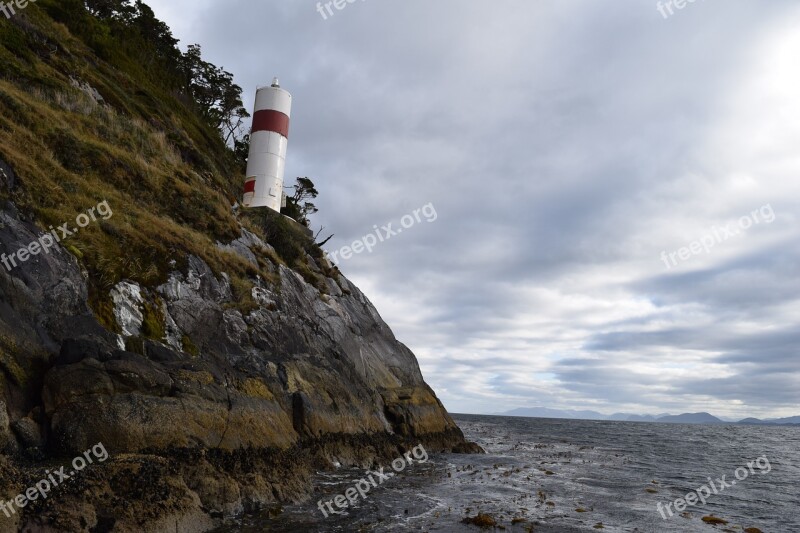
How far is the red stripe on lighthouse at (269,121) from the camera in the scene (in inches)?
1560

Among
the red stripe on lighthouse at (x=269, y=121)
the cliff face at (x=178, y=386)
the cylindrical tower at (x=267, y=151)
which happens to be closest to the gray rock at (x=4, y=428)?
the cliff face at (x=178, y=386)

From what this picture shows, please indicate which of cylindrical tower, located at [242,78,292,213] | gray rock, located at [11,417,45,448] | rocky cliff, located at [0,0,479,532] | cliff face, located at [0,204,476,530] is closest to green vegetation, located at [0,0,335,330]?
rocky cliff, located at [0,0,479,532]

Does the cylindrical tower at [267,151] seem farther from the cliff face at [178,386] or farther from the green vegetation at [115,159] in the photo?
the cliff face at [178,386]

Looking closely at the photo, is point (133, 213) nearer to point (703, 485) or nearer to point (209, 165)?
point (209, 165)

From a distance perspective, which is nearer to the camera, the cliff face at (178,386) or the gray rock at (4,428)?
the gray rock at (4,428)

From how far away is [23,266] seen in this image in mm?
12906

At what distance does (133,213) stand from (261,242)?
361 inches

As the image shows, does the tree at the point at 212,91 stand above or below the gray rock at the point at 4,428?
above

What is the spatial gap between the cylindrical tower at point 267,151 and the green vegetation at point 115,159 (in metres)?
2.09

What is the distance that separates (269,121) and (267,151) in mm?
2432

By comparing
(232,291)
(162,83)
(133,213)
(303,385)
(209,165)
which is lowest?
(303,385)

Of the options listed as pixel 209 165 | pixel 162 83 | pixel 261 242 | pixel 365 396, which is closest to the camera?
pixel 365 396

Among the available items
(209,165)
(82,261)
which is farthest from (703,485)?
(209,165)

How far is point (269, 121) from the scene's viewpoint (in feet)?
130
